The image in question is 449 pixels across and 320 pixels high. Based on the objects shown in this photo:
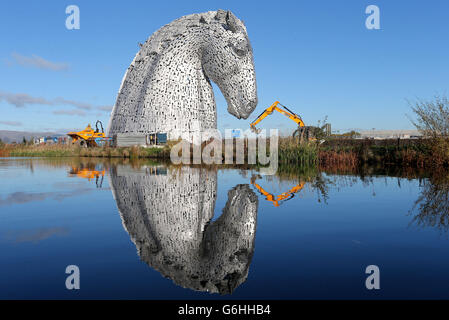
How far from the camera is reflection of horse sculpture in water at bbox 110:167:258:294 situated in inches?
93.8

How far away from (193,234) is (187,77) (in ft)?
40.9

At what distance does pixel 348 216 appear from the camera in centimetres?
420

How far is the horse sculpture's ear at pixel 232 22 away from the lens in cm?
1264

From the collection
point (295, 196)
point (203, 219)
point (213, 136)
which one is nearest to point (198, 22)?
point (213, 136)

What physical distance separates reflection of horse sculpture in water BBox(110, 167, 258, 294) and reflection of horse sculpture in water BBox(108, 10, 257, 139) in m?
8.14

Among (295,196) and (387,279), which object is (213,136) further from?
(387,279)

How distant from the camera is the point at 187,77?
15.0 m

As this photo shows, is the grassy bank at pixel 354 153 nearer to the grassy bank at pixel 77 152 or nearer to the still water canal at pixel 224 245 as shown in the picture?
the grassy bank at pixel 77 152

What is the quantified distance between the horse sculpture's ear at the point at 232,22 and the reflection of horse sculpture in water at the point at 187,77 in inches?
1.3

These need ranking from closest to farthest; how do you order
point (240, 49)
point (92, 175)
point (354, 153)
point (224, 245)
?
point (224, 245)
point (92, 175)
point (240, 49)
point (354, 153)

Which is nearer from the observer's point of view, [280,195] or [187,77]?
[280,195]

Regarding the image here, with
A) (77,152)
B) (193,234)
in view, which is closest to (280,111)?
(77,152)

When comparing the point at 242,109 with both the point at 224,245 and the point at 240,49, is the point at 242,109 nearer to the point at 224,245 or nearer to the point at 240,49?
the point at 240,49

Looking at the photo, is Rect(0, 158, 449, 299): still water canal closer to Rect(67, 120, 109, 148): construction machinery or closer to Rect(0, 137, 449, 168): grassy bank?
Rect(0, 137, 449, 168): grassy bank
